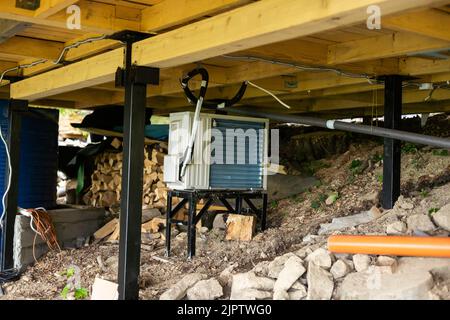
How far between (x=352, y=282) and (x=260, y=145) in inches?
108

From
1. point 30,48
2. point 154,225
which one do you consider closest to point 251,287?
point 30,48

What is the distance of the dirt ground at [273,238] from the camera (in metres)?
5.08

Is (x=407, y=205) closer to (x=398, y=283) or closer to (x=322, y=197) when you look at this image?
(x=398, y=283)

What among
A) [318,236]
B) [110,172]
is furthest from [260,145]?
[110,172]

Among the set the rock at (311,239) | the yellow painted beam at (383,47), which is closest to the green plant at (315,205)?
the rock at (311,239)

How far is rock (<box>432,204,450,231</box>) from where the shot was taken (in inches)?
161

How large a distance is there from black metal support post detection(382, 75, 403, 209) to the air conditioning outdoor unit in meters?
1.47

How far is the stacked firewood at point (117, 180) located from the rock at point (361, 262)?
4.19 meters

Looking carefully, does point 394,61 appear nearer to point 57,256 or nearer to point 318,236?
point 318,236

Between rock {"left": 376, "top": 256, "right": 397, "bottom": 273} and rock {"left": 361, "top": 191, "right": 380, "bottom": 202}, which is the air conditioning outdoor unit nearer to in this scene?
rock {"left": 361, "top": 191, "right": 380, "bottom": 202}

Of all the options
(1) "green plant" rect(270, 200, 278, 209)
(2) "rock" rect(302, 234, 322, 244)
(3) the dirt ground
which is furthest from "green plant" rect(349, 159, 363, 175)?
(2) "rock" rect(302, 234, 322, 244)

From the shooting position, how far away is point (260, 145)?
611 centimetres

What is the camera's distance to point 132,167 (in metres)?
3.77

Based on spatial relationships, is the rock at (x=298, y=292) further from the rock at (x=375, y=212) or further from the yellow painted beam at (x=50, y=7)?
the yellow painted beam at (x=50, y=7)
